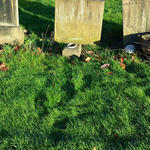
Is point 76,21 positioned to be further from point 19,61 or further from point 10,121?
point 10,121

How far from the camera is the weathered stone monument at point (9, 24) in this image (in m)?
4.39

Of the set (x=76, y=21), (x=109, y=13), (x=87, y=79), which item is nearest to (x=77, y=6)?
(x=76, y=21)

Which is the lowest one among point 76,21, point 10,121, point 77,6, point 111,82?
point 10,121

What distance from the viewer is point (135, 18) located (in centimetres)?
450

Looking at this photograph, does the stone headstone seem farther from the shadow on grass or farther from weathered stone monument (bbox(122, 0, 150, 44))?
weathered stone monument (bbox(122, 0, 150, 44))

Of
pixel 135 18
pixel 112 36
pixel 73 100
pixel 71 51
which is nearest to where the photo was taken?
pixel 73 100

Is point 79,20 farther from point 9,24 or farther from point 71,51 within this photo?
point 9,24

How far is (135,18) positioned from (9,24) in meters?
2.62

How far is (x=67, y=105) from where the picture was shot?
297 cm

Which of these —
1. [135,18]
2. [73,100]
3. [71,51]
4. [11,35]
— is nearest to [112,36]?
[135,18]

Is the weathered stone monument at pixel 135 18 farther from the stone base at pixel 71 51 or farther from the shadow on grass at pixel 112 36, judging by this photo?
the stone base at pixel 71 51

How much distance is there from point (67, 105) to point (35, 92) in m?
0.55

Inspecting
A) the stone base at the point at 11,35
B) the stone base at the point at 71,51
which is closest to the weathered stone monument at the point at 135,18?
the stone base at the point at 71,51

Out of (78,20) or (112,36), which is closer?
(78,20)
